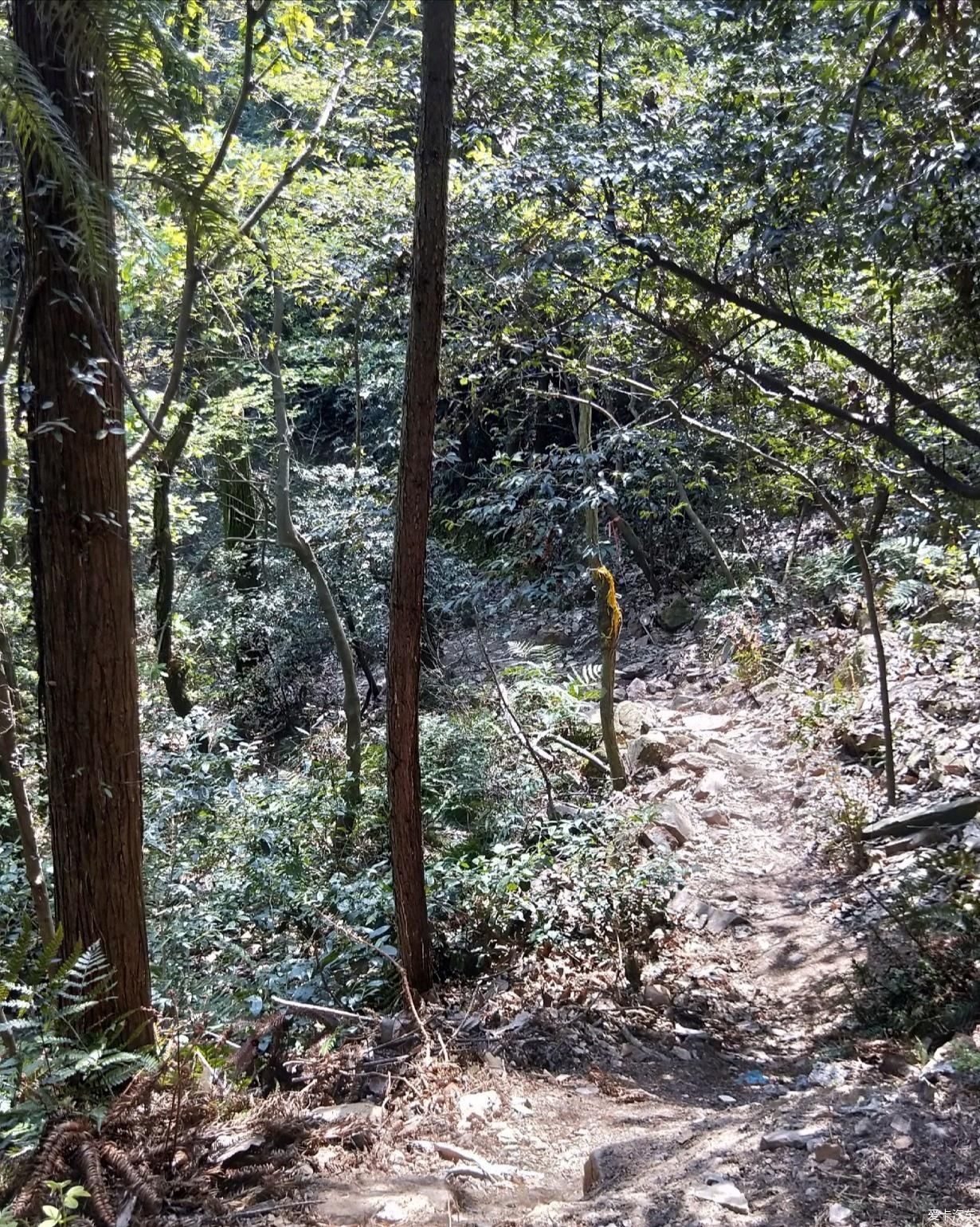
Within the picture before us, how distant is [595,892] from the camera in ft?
20.2

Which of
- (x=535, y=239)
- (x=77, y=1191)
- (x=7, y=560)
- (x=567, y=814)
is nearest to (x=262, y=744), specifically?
(x=7, y=560)

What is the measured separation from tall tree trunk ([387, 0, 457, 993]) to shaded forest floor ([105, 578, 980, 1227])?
2.43 feet

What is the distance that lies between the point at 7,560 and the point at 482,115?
5480 millimetres

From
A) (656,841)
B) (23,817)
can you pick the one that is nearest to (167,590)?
(656,841)

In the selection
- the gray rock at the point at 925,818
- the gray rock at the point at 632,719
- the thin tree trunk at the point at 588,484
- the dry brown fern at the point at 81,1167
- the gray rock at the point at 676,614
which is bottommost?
the dry brown fern at the point at 81,1167

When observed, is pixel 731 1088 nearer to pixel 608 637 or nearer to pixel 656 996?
pixel 656 996

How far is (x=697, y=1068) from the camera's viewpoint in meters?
5.07

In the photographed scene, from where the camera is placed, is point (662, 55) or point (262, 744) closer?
point (662, 55)

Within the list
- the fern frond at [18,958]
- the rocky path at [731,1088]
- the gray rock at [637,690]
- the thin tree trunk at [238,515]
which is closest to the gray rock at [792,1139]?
the rocky path at [731,1088]

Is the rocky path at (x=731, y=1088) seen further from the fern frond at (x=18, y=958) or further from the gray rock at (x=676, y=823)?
the fern frond at (x=18, y=958)

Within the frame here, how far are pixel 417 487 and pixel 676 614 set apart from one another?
9.98 m

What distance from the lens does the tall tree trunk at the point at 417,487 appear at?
4.37 m

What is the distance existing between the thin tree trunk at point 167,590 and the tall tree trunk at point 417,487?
6.41 meters

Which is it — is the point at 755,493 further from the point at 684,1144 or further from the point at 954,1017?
the point at 684,1144
